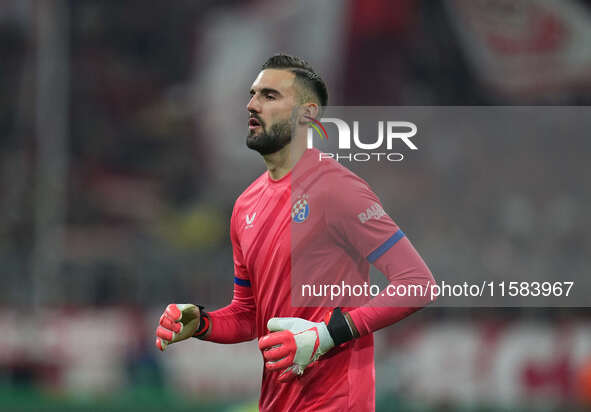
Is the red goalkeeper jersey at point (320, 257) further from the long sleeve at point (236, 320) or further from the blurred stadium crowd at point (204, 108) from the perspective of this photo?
the blurred stadium crowd at point (204, 108)

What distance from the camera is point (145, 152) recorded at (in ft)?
63.3

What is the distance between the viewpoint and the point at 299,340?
359 cm

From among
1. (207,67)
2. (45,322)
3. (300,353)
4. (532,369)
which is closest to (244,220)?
(300,353)

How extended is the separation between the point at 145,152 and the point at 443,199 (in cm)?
1238

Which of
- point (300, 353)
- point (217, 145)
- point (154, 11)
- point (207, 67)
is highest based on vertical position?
point (154, 11)

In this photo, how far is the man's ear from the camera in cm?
398

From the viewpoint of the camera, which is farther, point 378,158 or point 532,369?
Result: point 532,369

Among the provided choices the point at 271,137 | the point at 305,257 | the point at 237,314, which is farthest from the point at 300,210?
the point at 237,314

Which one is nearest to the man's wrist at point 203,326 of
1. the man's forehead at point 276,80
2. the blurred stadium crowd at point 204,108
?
the man's forehead at point 276,80

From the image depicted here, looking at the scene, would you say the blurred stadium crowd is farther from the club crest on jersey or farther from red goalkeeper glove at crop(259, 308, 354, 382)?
red goalkeeper glove at crop(259, 308, 354, 382)

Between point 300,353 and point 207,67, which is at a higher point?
point 207,67

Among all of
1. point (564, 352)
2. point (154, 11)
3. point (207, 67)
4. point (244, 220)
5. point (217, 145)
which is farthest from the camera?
point (154, 11)

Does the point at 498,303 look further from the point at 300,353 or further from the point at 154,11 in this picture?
the point at 154,11

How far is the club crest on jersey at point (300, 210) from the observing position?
3857 mm
